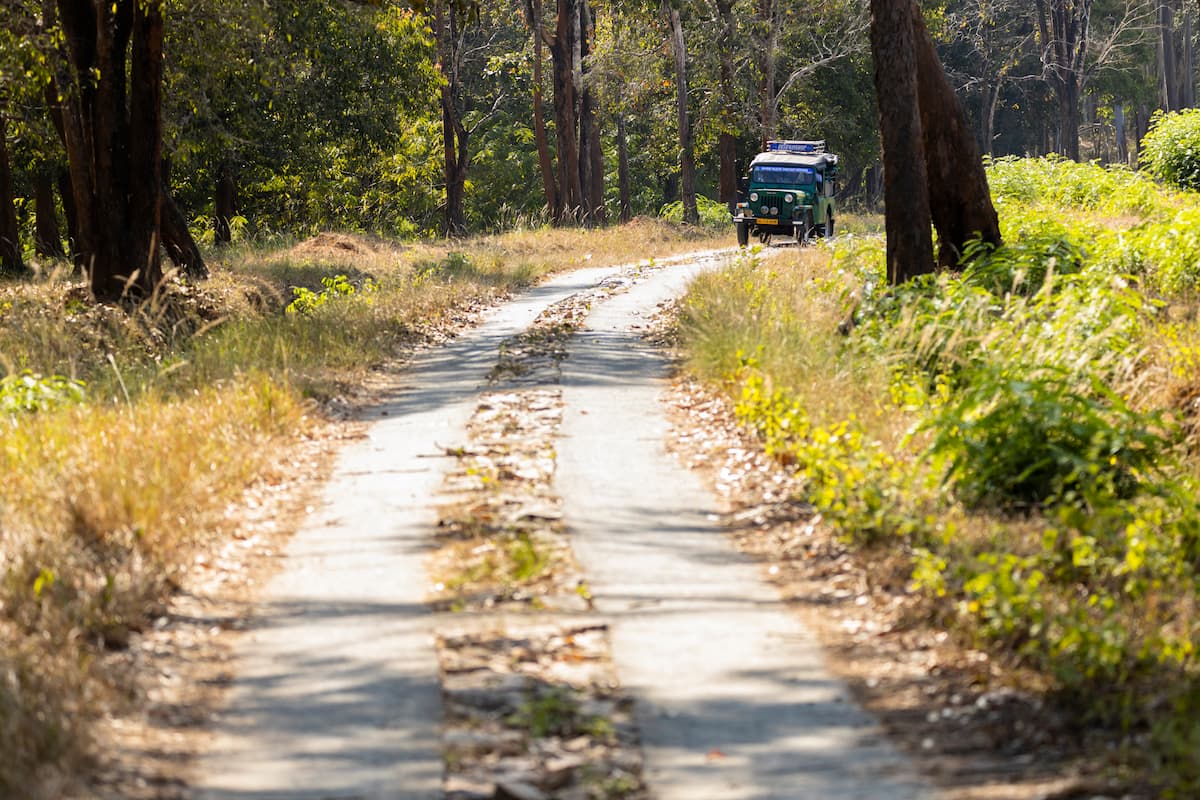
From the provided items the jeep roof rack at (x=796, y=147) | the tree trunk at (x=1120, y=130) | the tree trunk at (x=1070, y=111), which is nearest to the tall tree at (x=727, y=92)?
the jeep roof rack at (x=796, y=147)

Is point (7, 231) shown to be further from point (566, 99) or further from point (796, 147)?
point (566, 99)

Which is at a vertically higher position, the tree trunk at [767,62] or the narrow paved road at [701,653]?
the tree trunk at [767,62]

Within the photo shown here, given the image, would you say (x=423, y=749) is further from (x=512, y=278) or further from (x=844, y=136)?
(x=844, y=136)

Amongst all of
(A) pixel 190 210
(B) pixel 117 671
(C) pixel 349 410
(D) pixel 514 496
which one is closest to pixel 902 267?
(C) pixel 349 410

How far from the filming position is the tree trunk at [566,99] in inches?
1735

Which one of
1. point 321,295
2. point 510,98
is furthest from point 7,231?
point 510,98

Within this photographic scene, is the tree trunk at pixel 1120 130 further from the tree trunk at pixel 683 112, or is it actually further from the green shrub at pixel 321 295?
the green shrub at pixel 321 295

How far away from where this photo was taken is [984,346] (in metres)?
11.3

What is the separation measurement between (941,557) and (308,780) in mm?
3529

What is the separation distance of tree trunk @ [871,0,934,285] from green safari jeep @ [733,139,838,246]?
66.6 ft

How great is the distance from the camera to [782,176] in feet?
122

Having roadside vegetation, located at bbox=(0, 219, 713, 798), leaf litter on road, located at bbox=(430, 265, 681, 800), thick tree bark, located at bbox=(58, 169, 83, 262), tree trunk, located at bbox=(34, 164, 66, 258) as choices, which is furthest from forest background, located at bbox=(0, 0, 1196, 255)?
leaf litter on road, located at bbox=(430, 265, 681, 800)

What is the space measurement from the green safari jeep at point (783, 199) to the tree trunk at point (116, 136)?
1992 cm

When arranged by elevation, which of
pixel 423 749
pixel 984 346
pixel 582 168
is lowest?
pixel 423 749
